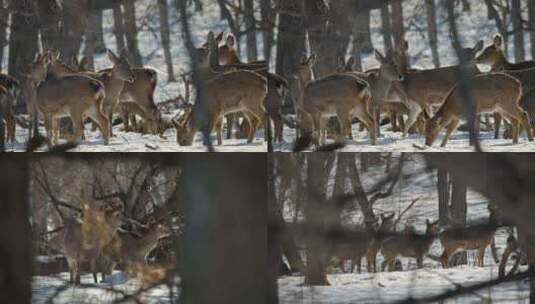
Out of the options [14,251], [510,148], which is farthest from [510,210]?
[14,251]

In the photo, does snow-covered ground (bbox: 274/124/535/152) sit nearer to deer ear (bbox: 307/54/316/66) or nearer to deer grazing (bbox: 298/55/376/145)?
deer grazing (bbox: 298/55/376/145)

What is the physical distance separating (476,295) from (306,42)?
118 centimetres

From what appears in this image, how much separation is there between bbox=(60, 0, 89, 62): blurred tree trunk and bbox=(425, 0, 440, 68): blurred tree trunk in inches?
53.6

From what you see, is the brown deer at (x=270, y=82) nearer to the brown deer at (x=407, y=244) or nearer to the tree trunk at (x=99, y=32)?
the tree trunk at (x=99, y=32)

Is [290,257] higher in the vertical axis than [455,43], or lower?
lower

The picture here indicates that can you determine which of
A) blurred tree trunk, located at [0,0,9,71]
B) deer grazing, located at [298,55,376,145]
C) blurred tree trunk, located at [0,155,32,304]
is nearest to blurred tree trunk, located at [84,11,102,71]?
blurred tree trunk, located at [0,0,9,71]

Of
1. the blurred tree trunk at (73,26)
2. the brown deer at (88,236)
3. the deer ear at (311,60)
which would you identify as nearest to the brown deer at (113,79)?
the blurred tree trunk at (73,26)

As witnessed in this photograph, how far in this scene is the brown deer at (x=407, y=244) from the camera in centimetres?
359

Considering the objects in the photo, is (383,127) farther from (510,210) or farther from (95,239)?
(95,239)

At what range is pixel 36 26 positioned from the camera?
12.4 feet

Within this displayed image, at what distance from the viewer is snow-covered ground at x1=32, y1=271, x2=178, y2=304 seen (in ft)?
12.0

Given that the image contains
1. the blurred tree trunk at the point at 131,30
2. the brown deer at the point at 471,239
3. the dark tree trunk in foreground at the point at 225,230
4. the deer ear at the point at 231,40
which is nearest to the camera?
the dark tree trunk in foreground at the point at 225,230

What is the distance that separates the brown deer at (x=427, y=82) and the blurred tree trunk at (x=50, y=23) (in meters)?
1.36

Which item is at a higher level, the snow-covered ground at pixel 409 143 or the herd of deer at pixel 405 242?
the snow-covered ground at pixel 409 143
